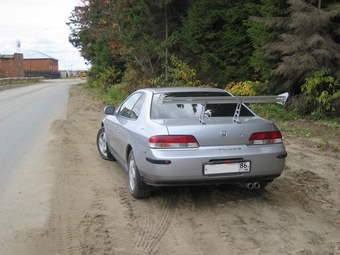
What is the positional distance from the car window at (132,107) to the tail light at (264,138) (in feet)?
5.60

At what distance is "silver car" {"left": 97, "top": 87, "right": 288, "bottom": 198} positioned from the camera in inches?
174

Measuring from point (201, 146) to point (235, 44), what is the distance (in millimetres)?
9894

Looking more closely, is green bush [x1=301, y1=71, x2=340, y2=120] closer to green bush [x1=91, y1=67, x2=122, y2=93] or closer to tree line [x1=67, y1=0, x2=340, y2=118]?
tree line [x1=67, y1=0, x2=340, y2=118]

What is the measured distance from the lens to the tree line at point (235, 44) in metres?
10.0

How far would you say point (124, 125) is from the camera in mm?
5676

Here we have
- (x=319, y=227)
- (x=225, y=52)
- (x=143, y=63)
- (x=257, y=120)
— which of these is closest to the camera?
(x=319, y=227)

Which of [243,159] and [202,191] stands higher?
[243,159]

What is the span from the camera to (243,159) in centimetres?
455

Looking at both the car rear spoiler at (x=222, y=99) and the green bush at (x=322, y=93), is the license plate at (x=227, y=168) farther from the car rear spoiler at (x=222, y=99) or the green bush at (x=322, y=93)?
the green bush at (x=322, y=93)

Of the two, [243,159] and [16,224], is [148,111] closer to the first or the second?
[243,159]

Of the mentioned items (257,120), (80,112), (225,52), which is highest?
(225,52)

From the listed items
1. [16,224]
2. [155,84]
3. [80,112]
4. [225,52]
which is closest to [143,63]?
[155,84]

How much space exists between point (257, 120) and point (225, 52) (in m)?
9.51

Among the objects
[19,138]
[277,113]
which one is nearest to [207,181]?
[19,138]
